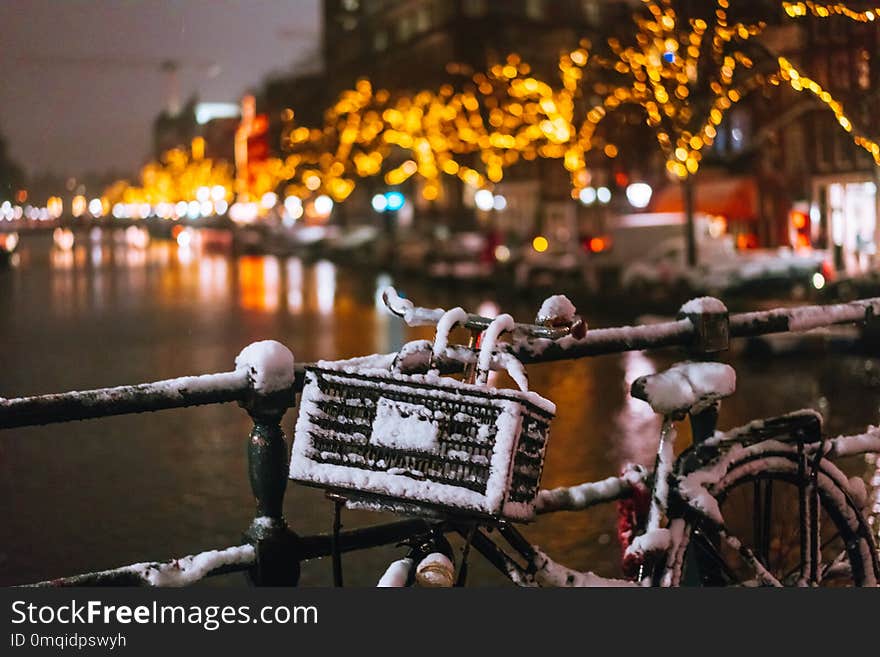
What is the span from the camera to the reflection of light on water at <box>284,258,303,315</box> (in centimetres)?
2719

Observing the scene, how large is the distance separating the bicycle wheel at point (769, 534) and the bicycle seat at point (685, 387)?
0.74 ft

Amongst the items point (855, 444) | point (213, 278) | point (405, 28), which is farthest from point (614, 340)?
point (405, 28)

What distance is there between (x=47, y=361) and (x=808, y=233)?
24.0 meters

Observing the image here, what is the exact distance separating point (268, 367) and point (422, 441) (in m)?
0.77

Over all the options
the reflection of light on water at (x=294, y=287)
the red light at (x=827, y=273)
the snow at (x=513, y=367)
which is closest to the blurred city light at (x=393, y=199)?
the reflection of light on water at (x=294, y=287)

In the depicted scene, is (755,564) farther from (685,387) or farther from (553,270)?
(553,270)

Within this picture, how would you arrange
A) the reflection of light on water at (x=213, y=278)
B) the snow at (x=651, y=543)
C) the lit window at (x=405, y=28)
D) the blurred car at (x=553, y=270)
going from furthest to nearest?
1. the lit window at (x=405, y=28)
2. the reflection of light on water at (x=213, y=278)
3. the blurred car at (x=553, y=270)
4. the snow at (x=651, y=543)

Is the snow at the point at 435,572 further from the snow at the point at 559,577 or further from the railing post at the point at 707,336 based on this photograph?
the railing post at the point at 707,336

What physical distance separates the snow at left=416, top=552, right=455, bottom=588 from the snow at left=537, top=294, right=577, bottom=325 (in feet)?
2.14

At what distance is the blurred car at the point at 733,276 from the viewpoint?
2452 centimetres

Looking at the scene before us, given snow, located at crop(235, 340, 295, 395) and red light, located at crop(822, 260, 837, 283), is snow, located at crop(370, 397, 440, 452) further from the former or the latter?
red light, located at crop(822, 260, 837, 283)

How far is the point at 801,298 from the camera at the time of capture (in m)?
23.9

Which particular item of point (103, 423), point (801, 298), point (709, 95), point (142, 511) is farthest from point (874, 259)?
point (142, 511)

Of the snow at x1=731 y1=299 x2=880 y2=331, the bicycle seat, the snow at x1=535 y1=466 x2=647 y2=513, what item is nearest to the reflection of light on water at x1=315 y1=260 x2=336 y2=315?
the snow at x1=731 y1=299 x2=880 y2=331
